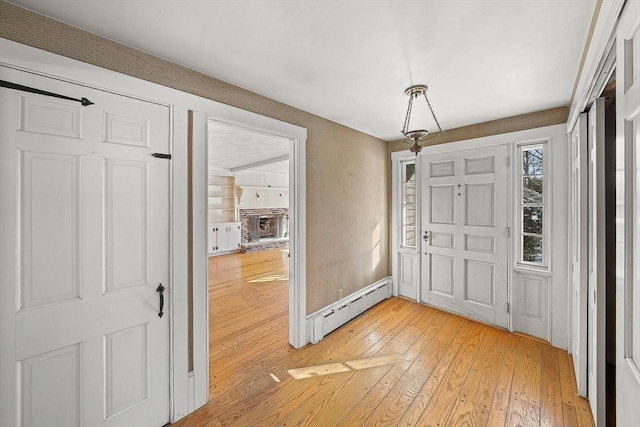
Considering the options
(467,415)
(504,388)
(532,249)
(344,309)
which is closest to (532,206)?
(532,249)

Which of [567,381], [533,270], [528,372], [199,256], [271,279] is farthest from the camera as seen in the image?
[271,279]

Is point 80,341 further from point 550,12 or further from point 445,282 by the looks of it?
point 445,282

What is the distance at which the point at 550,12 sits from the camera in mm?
1340

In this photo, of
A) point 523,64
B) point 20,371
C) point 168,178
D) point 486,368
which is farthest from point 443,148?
point 20,371

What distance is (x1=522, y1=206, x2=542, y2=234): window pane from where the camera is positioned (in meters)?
2.87

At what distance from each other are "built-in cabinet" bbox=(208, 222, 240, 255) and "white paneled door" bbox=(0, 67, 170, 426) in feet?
19.8

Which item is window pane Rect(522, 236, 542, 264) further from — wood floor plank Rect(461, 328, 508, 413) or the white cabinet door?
the white cabinet door

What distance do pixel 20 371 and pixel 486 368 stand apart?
10.3 ft

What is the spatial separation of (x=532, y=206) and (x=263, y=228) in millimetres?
7435

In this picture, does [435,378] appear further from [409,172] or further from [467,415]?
[409,172]

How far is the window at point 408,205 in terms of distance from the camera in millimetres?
3951

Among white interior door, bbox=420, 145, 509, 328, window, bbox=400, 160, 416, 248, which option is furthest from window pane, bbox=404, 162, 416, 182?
white interior door, bbox=420, 145, 509, 328

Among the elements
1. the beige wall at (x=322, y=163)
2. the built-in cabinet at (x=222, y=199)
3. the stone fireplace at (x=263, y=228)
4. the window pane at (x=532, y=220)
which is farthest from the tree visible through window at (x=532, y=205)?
the built-in cabinet at (x=222, y=199)

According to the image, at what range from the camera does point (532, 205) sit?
2.88 metres
